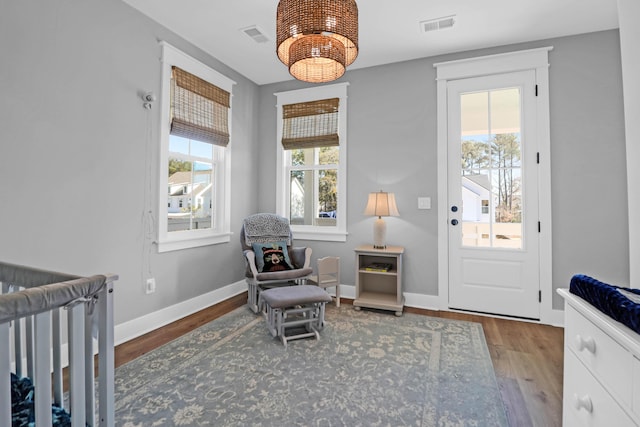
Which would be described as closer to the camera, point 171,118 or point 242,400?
point 242,400

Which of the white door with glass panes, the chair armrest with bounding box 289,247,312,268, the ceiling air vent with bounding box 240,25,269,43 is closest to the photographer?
the ceiling air vent with bounding box 240,25,269,43

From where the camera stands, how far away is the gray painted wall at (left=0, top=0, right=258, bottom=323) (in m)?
1.90

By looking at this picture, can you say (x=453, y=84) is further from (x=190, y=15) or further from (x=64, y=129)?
(x=64, y=129)

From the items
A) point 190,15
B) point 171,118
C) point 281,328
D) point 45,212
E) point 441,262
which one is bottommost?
point 281,328

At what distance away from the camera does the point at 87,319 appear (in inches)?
40.7

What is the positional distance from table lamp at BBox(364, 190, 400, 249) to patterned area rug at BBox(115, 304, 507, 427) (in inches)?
35.8

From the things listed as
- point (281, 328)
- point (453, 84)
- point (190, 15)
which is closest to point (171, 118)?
point (190, 15)

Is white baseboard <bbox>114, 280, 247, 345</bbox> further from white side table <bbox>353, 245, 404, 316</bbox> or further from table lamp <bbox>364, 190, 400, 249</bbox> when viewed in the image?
table lamp <bbox>364, 190, 400, 249</bbox>

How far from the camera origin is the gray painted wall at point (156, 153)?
1.97 metres

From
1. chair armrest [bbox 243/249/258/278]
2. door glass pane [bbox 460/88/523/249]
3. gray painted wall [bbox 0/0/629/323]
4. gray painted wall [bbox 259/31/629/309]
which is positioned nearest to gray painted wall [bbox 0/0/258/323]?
gray painted wall [bbox 0/0/629/323]

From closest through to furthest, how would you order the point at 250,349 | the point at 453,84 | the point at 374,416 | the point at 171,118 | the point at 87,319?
the point at 87,319, the point at 374,416, the point at 250,349, the point at 171,118, the point at 453,84

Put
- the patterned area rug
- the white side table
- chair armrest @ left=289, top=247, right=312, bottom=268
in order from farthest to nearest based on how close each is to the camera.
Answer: chair armrest @ left=289, top=247, right=312, bottom=268
the white side table
the patterned area rug

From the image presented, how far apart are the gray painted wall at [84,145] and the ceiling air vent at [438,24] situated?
7.21 feet

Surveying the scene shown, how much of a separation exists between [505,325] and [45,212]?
370 cm
